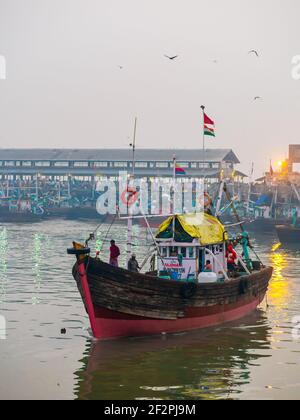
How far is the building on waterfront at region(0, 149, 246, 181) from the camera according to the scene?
465 ft

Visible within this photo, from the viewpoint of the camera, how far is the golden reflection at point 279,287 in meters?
40.3

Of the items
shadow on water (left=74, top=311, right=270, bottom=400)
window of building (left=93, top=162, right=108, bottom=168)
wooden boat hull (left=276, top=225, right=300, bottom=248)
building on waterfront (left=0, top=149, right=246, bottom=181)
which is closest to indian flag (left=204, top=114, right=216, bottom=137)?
shadow on water (left=74, top=311, right=270, bottom=400)

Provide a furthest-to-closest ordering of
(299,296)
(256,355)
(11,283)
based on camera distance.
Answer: (11,283)
(299,296)
(256,355)

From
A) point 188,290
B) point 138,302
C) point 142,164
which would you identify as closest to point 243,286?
point 188,290

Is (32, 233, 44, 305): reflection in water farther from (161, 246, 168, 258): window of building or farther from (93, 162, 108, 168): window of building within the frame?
(93, 162, 108, 168): window of building

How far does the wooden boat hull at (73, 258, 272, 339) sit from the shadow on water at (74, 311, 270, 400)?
452mm

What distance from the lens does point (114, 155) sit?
495ft

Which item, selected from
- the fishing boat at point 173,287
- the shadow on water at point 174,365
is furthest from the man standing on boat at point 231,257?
the shadow on water at point 174,365

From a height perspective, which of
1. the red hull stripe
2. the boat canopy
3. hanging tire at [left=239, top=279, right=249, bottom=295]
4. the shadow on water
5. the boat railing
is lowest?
the shadow on water

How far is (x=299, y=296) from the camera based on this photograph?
41.5 m

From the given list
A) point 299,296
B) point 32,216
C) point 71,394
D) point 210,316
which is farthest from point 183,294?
point 32,216

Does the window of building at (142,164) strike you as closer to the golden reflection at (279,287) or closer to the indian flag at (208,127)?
the golden reflection at (279,287)
